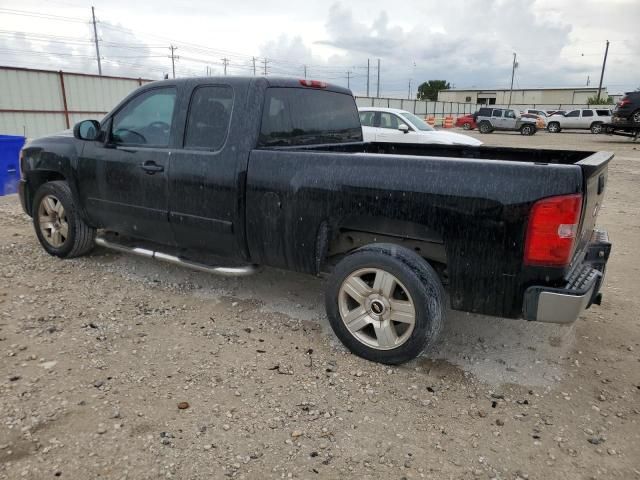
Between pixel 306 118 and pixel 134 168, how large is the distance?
157 cm

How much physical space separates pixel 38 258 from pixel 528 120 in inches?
1271

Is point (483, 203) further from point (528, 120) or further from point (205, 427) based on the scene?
point (528, 120)

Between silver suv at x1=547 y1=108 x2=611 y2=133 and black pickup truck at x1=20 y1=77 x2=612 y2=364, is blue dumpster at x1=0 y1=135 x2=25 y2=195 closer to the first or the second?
black pickup truck at x1=20 y1=77 x2=612 y2=364

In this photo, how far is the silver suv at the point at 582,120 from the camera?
30562 millimetres

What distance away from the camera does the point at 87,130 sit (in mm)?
4594

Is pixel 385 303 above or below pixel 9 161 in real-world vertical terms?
below

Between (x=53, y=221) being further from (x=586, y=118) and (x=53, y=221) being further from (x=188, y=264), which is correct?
(x=586, y=118)

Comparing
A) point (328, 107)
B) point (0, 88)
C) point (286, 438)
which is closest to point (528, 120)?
point (0, 88)

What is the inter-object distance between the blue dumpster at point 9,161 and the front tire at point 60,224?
4.10m

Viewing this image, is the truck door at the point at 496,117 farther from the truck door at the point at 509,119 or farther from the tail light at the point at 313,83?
the tail light at the point at 313,83

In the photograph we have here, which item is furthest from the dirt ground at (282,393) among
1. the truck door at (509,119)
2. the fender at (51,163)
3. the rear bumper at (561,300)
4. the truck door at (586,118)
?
A: the truck door at (586,118)

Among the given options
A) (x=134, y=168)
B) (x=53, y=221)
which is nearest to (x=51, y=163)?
(x=53, y=221)

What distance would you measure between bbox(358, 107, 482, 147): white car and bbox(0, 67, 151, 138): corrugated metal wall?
36.9ft

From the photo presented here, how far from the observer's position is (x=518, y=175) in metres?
2.64
